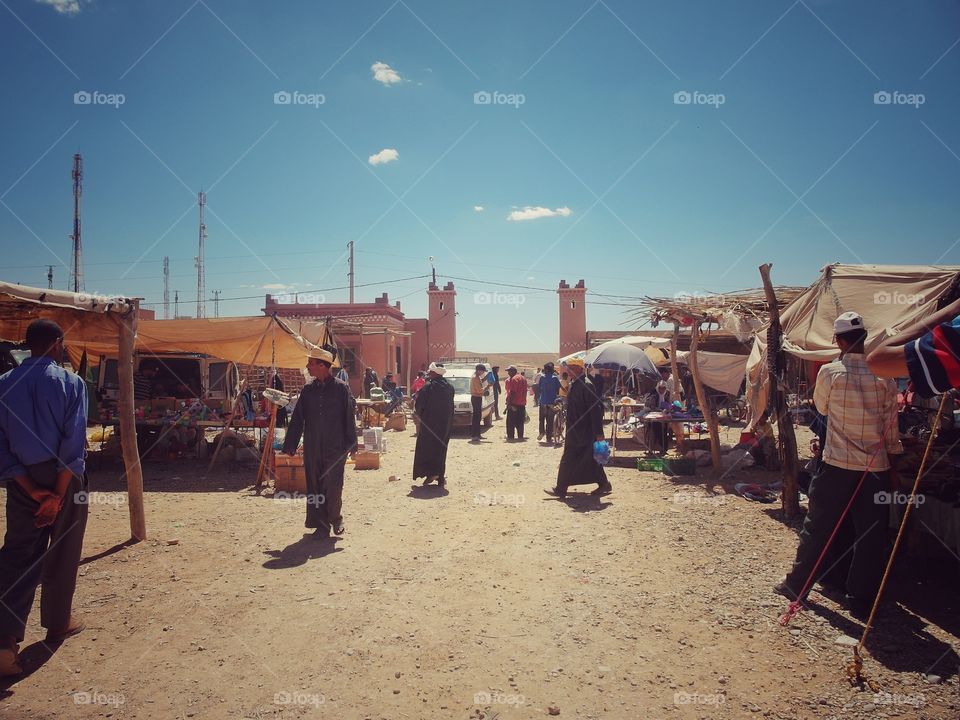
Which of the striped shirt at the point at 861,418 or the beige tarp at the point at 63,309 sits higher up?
the beige tarp at the point at 63,309

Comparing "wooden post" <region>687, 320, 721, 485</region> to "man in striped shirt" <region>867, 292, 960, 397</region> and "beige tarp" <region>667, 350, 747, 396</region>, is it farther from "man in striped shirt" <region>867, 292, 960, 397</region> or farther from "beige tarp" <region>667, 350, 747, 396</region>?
"man in striped shirt" <region>867, 292, 960, 397</region>

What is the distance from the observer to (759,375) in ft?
23.5

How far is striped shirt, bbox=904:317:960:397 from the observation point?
215cm

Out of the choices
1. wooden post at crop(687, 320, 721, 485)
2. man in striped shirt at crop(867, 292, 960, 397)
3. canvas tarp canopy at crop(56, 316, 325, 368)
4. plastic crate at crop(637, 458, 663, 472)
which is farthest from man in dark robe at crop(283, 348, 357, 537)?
wooden post at crop(687, 320, 721, 485)

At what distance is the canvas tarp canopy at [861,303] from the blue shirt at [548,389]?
6.26m

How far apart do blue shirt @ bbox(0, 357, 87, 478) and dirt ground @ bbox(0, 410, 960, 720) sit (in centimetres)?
125

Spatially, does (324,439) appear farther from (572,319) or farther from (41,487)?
(572,319)

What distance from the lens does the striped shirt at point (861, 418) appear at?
12.6 ft

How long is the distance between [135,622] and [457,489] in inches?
189

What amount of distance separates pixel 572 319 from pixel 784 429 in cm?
2298

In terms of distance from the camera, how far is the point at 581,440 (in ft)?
25.1

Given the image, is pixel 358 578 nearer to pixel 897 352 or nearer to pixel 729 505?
pixel 897 352

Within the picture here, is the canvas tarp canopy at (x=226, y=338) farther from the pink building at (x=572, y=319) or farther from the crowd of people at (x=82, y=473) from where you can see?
the pink building at (x=572, y=319)

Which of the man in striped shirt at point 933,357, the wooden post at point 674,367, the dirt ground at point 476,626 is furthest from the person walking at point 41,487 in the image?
the wooden post at point 674,367
